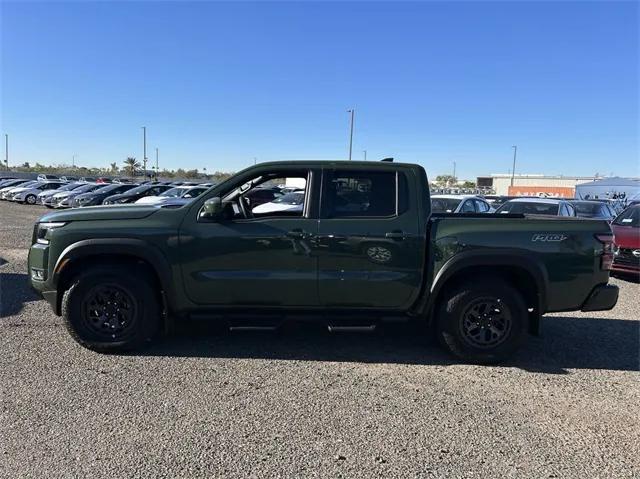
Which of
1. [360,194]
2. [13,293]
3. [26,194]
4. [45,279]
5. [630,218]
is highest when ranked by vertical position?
[360,194]

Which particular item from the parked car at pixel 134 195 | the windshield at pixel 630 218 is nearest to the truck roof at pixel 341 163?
the windshield at pixel 630 218

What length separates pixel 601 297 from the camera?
15.0 ft

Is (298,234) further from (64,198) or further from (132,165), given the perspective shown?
(132,165)

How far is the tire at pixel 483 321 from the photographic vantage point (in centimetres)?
452

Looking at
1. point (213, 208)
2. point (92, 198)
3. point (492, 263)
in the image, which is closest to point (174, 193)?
point (92, 198)

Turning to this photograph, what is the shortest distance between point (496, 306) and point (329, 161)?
209 centimetres

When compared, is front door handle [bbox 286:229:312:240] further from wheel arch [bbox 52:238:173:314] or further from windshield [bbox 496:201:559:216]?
windshield [bbox 496:201:559:216]

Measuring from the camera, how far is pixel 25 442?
121 inches

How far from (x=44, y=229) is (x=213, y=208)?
1.71 metres

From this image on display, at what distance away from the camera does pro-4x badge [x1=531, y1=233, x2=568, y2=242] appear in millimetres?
4473

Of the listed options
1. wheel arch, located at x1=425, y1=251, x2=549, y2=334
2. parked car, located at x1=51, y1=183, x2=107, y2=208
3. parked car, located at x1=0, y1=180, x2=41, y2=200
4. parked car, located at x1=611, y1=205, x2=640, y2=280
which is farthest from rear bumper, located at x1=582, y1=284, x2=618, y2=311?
parked car, located at x1=0, y1=180, x2=41, y2=200

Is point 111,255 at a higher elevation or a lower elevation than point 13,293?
higher

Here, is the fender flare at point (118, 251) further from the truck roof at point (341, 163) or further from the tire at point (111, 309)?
the truck roof at point (341, 163)

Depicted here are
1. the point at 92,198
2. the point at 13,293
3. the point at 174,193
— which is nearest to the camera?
the point at 13,293
